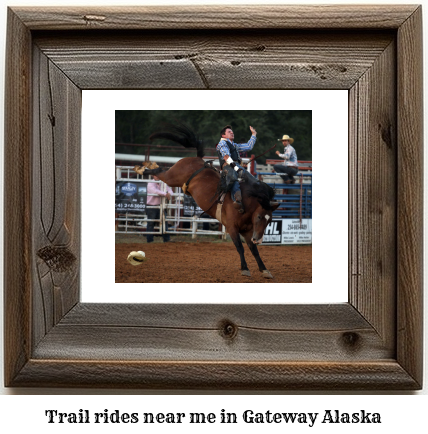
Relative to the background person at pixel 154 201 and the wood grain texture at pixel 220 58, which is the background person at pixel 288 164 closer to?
the wood grain texture at pixel 220 58

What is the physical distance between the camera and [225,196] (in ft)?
5.16

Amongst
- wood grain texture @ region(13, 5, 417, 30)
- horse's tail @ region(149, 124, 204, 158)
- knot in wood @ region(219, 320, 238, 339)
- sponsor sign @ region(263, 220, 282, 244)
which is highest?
wood grain texture @ region(13, 5, 417, 30)

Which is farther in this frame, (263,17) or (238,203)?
(238,203)

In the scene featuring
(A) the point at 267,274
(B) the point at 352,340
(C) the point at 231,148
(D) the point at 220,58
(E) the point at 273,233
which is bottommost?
(B) the point at 352,340

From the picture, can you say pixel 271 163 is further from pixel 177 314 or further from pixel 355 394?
pixel 355 394

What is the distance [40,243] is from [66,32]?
533 mm

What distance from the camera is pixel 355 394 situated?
4.95ft

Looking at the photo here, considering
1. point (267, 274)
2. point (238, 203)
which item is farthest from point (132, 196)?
point (267, 274)

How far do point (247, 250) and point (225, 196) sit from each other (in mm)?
154

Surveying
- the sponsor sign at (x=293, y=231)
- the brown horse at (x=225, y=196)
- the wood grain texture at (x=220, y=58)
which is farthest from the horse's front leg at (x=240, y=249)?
the wood grain texture at (x=220, y=58)

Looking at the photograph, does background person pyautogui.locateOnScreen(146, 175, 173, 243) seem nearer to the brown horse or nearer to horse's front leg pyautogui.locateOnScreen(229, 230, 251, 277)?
the brown horse

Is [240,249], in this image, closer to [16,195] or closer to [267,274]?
[267,274]

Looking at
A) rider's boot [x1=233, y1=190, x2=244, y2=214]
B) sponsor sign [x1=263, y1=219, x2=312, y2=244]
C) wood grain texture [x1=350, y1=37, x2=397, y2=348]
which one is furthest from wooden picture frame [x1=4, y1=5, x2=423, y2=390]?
rider's boot [x1=233, y1=190, x2=244, y2=214]

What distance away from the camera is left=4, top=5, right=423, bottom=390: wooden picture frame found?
148 centimetres
